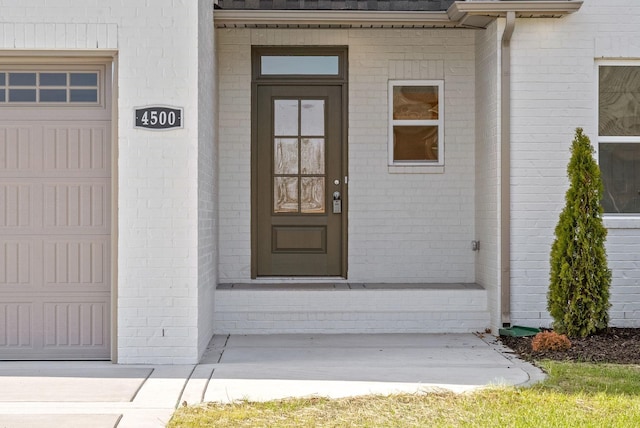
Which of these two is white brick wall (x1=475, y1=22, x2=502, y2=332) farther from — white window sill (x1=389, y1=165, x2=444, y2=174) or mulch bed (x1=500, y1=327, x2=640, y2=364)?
mulch bed (x1=500, y1=327, x2=640, y2=364)

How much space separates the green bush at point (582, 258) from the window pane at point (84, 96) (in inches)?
177

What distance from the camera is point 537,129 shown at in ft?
27.7

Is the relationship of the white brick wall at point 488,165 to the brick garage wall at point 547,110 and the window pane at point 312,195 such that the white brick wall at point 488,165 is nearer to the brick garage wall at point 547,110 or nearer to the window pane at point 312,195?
the brick garage wall at point 547,110

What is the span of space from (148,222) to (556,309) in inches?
155

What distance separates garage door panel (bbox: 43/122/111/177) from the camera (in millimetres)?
7215

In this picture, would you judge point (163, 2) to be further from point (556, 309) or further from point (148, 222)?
point (556, 309)

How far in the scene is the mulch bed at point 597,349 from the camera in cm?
712

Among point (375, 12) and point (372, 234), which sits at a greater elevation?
point (375, 12)

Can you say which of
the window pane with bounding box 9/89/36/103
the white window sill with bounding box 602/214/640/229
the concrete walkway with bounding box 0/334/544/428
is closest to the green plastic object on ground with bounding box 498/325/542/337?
the concrete walkway with bounding box 0/334/544/428

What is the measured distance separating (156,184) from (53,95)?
1.24 m

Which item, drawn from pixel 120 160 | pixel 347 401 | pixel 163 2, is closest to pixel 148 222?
pixel 120 160

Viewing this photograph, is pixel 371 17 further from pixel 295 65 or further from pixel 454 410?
pixel 454 410

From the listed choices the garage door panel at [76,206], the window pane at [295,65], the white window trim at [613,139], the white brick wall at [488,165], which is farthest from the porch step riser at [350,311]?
the window pane at [295,65]

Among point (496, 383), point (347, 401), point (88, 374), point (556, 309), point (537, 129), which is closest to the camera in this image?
point (347, 401)
